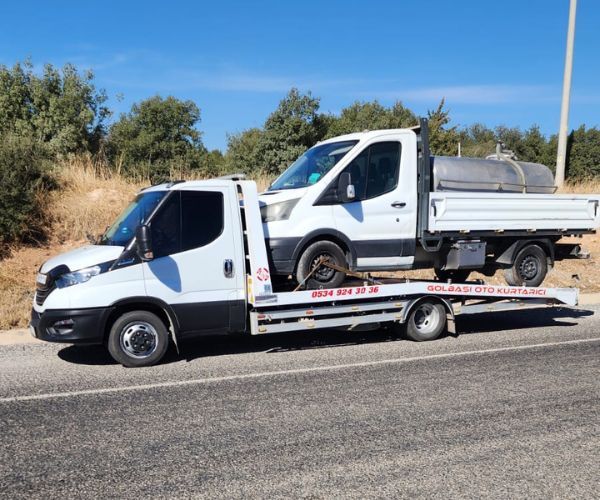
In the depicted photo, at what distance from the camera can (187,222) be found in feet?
24.1

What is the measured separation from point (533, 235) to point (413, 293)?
2.66m

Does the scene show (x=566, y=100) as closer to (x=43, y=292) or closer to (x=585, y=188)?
(x=585, y=188)

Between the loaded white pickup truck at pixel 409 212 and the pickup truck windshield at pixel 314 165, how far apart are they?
0.8 inches

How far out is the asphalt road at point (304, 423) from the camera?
412 cm

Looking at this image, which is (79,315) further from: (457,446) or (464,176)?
(464,176)

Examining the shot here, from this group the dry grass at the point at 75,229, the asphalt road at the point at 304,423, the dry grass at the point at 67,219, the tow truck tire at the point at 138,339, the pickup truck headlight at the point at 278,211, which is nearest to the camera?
the asphalt road at the point at 304,423

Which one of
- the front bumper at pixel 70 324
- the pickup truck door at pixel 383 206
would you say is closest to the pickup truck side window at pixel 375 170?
the pickup truck door at pixel 383 206

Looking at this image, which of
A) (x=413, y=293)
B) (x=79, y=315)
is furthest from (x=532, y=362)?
(x=79, y=315)

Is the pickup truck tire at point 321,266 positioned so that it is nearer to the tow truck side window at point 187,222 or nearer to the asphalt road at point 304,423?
the asphalt road at point 304,423

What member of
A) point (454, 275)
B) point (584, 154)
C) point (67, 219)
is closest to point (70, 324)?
point (454, 275)

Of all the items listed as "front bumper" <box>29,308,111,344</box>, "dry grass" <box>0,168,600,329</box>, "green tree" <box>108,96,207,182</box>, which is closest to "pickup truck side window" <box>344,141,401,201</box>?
"front bumper" <box>29,308,111,344</box>

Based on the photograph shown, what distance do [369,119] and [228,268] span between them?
38.9 m

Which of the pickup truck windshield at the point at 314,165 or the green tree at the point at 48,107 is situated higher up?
the green tree at the point at 48,107

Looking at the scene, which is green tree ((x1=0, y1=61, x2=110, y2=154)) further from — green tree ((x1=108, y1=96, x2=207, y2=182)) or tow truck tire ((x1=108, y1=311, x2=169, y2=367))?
tow truck tire ((x1=108, y1=311, x2=169, y2=367))
